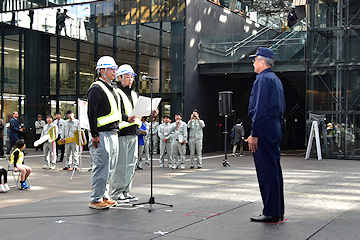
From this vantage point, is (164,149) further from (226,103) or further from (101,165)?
(101,165)

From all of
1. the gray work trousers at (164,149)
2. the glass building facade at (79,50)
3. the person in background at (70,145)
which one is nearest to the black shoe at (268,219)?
the person in background at (70,145)

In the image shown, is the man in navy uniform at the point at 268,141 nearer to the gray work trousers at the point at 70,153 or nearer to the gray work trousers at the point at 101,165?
the gray work trousers at the point at 101,165

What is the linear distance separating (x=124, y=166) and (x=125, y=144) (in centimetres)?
35

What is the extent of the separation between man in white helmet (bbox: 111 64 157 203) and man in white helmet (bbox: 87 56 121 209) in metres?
0.33

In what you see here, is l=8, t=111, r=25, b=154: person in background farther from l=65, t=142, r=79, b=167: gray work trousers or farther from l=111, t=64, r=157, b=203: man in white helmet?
l=111, t=64, r=157, b=203: man in white helmet

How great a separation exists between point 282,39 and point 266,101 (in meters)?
15.2

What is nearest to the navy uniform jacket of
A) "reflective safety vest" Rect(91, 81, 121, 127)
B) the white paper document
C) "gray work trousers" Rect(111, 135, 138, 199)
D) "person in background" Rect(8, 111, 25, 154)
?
the white paper document

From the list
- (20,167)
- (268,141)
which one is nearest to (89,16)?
(20,167)

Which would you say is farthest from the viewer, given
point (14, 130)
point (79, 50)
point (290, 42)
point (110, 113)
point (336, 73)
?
point (79, 50)

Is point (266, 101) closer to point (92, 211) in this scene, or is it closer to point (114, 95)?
point (114, 95)

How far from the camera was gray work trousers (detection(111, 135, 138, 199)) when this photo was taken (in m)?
7.14

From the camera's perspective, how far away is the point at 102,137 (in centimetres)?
656

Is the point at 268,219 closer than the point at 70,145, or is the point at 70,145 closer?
the point at 268,219

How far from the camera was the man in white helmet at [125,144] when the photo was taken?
7141mm
